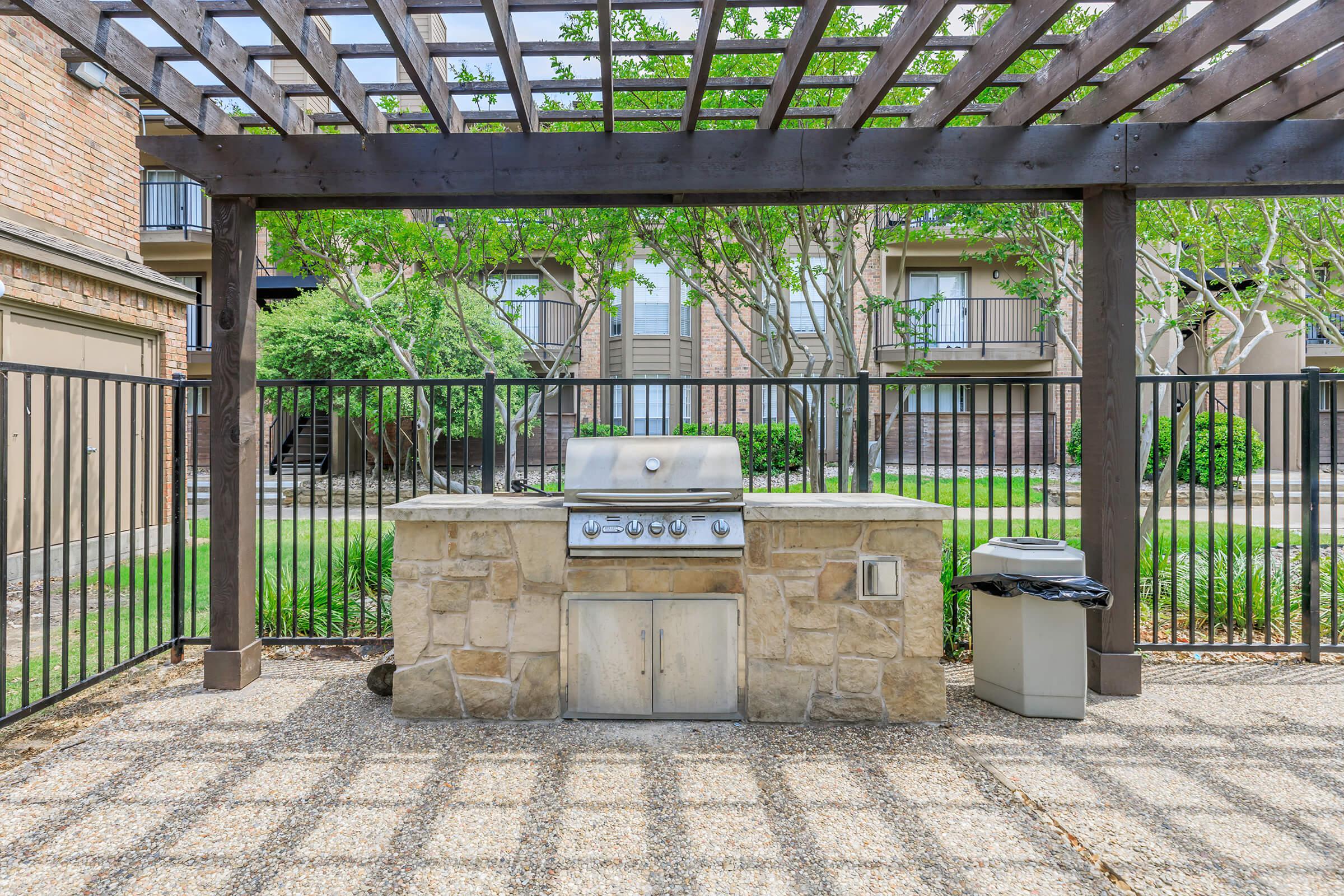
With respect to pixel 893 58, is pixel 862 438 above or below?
below

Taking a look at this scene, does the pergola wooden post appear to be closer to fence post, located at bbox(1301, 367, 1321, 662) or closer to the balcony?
fence post, located at bbox(1301, 367, 1321, 662)

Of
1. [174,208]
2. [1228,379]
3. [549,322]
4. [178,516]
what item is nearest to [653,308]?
[549,322]

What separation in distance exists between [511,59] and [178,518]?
3.34m

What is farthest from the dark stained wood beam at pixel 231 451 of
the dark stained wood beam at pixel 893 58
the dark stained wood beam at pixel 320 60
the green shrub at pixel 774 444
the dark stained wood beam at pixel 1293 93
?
the dark stained wood beam at pixel 1293 93

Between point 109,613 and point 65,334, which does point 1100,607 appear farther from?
point 65,334

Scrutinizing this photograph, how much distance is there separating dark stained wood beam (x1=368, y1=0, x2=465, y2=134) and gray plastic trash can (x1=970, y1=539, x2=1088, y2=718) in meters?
3.62

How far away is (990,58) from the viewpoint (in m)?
3.20

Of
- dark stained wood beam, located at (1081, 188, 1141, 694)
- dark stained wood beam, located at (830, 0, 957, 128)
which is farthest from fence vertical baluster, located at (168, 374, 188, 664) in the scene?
dark stained wood beam, located at (1081, 188, 1141, 694)

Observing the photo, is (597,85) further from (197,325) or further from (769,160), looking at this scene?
(197,325)

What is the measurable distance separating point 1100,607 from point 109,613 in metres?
6.81

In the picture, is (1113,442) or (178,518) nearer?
(1113,442)

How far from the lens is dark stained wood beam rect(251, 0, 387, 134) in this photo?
2.94 meters

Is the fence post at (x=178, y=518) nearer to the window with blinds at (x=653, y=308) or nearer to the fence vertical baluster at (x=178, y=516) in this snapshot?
the fence vertical baluster at (x=178, y=516)

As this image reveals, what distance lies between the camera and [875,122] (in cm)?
603
